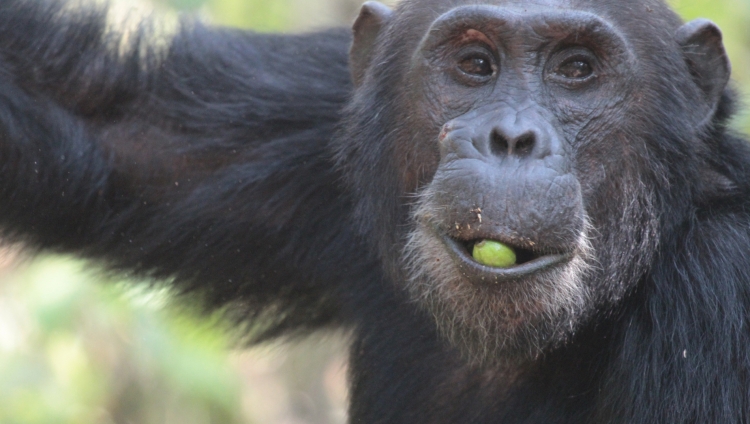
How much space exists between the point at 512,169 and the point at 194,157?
205cm

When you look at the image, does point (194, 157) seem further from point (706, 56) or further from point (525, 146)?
point (706, 56)

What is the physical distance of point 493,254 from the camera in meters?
3.87

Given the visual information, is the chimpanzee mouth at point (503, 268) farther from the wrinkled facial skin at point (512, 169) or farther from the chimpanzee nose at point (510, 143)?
the chimpanzee nose at point (510, 143)

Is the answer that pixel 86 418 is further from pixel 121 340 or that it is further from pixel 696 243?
pixel 696 243

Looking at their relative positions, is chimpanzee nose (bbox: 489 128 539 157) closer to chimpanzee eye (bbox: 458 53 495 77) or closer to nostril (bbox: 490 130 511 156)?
nostril (bbox: 490 130 511 156)

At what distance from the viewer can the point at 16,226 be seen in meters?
5.02

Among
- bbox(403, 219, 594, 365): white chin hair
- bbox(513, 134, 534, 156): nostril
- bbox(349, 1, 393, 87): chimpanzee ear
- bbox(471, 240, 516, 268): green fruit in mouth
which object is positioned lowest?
bbox(403, 219, 594, 365): white chin hair

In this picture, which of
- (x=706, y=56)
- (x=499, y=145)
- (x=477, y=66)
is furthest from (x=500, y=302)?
(x=706, y=56)

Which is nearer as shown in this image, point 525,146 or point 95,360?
point 525,146

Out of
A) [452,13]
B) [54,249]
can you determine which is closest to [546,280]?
[452,13]

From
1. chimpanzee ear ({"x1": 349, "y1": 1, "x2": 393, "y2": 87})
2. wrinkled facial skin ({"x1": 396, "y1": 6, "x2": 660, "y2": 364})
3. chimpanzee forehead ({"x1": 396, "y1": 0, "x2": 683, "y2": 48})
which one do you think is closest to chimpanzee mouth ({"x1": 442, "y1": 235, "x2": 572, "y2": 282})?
Result: wrinkled facial skin ({"x1": 396, "y1": 6, "x2": 660, "y2": 364})

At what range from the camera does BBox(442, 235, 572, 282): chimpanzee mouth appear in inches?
151

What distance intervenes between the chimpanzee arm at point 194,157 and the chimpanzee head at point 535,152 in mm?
699

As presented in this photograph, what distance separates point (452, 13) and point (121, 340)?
18.2 feet
